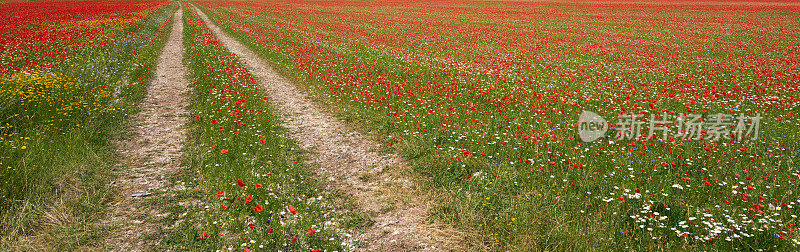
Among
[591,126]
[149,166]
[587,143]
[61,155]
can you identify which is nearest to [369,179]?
[149,166]

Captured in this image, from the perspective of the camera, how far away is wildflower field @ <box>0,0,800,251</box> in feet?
14.9

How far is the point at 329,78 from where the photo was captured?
13.5 meters

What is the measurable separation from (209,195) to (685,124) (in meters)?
9.70

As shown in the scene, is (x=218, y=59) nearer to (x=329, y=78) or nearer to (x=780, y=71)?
(x=329, y=78)

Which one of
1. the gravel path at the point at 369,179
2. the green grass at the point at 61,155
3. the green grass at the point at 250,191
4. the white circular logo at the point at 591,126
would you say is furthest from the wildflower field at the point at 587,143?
the green grass at the point at 61,155

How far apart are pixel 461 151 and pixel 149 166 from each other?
5459 mm

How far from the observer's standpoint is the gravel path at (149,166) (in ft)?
15.2

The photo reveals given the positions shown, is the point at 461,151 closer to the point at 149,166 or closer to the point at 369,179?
the point at 369,179

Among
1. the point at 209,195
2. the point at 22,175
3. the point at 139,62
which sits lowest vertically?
the point at 209,195

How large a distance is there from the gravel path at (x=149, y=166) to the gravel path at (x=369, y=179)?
2.34m

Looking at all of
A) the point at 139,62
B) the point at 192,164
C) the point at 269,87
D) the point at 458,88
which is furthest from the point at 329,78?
the point at 139,62

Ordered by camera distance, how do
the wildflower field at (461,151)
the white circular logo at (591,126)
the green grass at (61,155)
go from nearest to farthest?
the green grass at (61,155) → the wildflower field at (461,151) → the white circular logo at (591,126)

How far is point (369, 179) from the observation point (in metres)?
6.27

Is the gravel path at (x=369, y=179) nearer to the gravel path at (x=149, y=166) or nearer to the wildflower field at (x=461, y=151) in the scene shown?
the wildflower field at (x=461, y=151)
